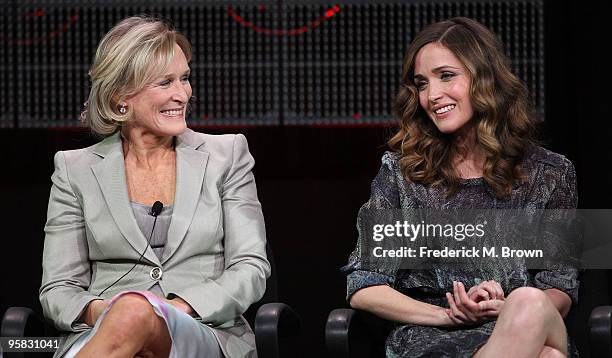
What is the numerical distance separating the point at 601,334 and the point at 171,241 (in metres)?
1.29

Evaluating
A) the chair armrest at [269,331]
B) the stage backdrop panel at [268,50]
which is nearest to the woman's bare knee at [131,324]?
the chair armrest at [269,331]

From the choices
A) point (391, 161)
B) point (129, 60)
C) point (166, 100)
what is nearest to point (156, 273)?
point (166, 100)

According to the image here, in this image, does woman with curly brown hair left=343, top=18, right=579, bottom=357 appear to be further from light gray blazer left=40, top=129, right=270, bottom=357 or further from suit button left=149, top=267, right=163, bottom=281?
suit button left=149, top=267, right=163, bottom=281

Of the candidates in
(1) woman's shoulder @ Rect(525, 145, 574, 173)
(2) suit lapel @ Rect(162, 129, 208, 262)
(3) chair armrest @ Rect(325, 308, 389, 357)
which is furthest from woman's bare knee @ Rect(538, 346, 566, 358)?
(2) suit lapel @ Rect(162, 129, 208, 262)

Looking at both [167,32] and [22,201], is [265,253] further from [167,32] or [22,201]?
[22,201]

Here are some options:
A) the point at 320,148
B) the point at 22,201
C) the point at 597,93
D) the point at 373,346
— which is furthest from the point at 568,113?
the point at 22,201

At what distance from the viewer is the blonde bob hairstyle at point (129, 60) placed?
3695 millimetres

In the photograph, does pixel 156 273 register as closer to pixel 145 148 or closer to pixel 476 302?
pixel 145 148

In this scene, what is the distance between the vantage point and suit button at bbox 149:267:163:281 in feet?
11.8

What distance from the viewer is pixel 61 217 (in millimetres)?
3695

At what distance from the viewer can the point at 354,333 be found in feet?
11.2

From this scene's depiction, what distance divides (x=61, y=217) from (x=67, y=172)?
150mm

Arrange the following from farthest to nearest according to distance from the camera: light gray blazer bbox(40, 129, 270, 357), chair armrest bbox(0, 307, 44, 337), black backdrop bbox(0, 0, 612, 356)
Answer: black backdrop bbox(0, 0, 612, 356), light gray blazer bbox(40, 129, 270, 357), chair armrest bbox(0, 307, 44, 337)

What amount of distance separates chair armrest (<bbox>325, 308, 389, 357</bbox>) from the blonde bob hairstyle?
945 mm
